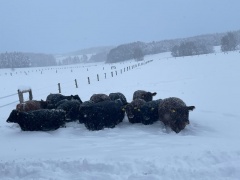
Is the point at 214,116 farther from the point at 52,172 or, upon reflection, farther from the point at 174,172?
the point at 52,172

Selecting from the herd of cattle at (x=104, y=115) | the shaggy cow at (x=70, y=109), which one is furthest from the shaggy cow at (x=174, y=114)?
the shaggy cow at (x=70, y=109)

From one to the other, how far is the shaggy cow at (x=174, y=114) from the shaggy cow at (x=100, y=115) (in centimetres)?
165

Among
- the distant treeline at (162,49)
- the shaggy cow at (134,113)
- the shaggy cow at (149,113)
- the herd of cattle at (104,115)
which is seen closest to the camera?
the herd of cattle at (104,115)

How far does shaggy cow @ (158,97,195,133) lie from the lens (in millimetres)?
9828

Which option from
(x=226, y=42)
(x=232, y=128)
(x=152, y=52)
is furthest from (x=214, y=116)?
(x=152, y=52)

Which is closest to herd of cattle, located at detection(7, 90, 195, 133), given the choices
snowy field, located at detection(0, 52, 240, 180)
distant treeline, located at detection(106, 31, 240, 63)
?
snowy field, located at detection(0, 52, 240, 180)

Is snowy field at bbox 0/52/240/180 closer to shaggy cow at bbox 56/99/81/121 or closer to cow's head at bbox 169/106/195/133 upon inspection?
cow's head at bbox 169/106/195/133

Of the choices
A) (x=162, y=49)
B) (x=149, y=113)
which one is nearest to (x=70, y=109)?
(x=149, y=113)

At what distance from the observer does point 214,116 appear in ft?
38.9

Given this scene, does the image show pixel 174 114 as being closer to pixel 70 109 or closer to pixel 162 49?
pixel 70 109

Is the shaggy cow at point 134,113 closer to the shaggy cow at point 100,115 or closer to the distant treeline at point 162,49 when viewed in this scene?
the shaggy cow at point 100,115

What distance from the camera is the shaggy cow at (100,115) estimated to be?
34.0ft

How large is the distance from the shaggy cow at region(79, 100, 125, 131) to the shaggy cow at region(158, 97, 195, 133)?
5.42 feet

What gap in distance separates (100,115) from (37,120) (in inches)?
89.4
